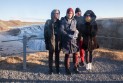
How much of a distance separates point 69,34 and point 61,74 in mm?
1185

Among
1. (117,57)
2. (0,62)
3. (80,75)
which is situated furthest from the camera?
(117,57)

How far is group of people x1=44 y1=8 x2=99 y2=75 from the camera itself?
334 inches

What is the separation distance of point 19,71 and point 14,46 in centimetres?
1363

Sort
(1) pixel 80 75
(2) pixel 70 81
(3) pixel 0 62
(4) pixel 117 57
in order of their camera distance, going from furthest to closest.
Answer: (4) pixel 117 57 < (3) pixel 0 62 < (1) pixel 80 75 < (2) pixel 70 81

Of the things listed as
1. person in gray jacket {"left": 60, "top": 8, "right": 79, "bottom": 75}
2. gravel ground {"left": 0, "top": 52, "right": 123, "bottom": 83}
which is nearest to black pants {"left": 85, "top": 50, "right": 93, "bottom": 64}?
gravel ground {"left": 0, "top": 52, "right": 123, "bottom": 83}

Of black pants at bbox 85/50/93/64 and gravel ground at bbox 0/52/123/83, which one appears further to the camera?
black pants at bbox 85/50/93/64

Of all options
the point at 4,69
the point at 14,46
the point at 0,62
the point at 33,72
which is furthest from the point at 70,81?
the point at 14,46

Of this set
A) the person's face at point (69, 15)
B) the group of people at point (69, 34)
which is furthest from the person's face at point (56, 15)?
the person's face at point (69, 15)

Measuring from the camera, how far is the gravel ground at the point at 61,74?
27.3 ft

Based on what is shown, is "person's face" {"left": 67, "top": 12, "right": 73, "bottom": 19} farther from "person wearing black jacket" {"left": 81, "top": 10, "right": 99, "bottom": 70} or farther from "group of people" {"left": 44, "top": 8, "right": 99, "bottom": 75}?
"person wearing black jacket" {"left": 81, "top": 10, "right": 99, "bottom": 70}

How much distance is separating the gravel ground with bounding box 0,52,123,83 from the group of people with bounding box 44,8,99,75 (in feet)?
1.04

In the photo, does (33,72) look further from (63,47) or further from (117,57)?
(117,57)

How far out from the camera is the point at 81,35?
9242 mm

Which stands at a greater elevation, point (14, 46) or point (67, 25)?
point (67, 25)
